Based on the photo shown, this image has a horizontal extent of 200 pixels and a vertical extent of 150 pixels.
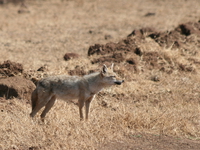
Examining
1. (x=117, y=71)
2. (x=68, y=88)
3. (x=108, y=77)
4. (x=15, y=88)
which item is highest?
(x=108, y=77)

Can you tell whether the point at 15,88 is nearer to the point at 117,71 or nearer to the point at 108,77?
the point at 108,77

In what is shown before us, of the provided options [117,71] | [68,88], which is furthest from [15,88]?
[117,71]

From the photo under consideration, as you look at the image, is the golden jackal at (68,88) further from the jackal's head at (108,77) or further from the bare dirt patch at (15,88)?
the bare dirt patch at (15,88)

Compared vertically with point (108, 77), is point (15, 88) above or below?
below

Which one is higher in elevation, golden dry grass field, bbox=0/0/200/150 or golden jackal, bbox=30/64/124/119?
golden jackal, bbox=30/64/124/119

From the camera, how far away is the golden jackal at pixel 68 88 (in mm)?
8289

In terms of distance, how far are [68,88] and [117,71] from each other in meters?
4.25

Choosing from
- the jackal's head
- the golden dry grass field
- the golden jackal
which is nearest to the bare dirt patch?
the golden dry grass field

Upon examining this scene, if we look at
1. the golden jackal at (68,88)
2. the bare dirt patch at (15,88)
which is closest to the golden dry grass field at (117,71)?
the bare dirt patch at (15,88)

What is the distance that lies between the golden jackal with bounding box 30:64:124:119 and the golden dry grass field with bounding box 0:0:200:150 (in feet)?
1.21

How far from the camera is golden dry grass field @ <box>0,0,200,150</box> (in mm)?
7543

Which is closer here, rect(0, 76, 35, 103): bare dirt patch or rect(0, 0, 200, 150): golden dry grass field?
rect(0, 0, 200, 150): golden dry grass field

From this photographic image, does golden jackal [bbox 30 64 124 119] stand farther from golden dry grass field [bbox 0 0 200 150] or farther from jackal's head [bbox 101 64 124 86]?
golden dry grass field [bbox 0 0 200 150]

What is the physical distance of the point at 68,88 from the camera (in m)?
8.47
